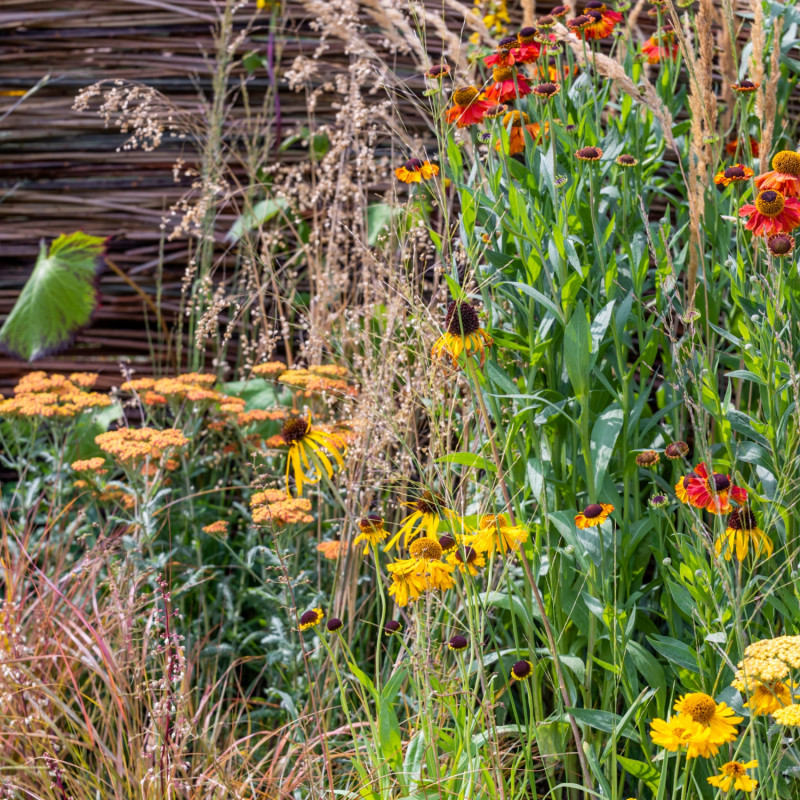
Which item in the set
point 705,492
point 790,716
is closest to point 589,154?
point 705,492

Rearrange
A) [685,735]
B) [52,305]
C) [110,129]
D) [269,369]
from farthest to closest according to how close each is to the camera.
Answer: [110,129] < [52,305] < [269,369] < [685,735]

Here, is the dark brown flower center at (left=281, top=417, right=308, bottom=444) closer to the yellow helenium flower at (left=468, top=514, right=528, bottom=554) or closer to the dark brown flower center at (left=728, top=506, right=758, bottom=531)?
the yellow helenium flower at (left=468, top=514, right=528, bottom=554)

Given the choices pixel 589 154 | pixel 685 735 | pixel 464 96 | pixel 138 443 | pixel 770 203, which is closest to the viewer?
pixel 685 735

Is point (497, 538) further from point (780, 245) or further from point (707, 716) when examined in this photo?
point (780, 245)

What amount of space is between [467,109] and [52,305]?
167cm

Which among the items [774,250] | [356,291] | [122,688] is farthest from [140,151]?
[774,250]

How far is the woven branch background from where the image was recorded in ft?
9.43

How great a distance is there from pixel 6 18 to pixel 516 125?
2.11m

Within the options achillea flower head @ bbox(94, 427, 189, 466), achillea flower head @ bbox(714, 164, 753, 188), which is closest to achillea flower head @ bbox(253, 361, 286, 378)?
achillea flower head @ bbox(94, 427, 189, 466)

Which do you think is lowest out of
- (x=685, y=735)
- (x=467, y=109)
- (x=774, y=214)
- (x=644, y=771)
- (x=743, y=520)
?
(x=644, y=771)

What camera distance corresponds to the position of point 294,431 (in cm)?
122

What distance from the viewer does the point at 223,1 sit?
2973 mm

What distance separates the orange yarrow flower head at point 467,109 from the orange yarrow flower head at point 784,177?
478mm

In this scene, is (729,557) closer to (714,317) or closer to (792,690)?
(792,690)
